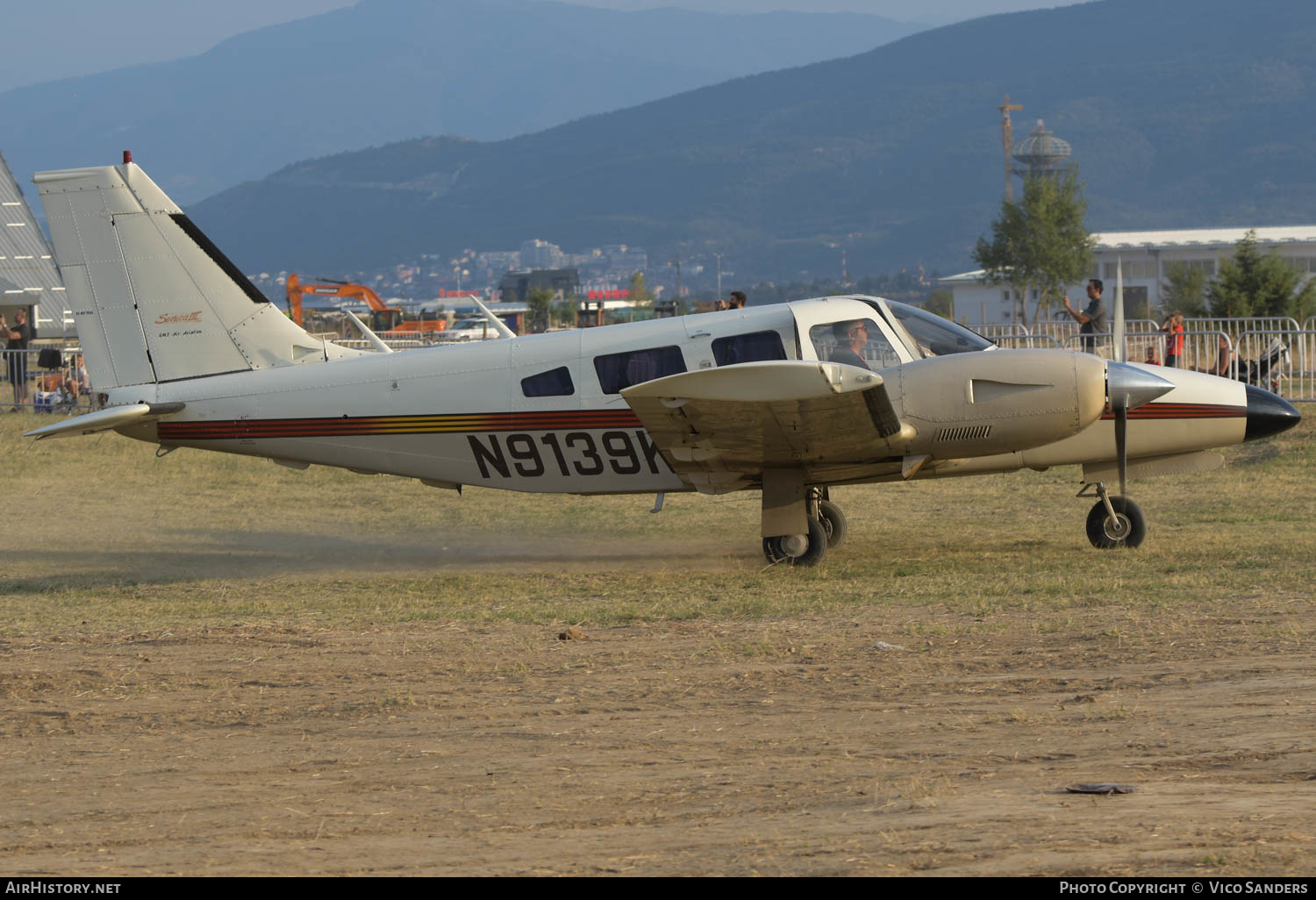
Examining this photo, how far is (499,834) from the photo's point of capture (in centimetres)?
570

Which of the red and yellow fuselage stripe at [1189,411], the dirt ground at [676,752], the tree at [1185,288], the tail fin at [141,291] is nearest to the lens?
the dirt ground at [676,752]

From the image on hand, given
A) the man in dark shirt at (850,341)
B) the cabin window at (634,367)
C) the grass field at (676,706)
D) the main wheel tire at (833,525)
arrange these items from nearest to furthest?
the grass field at (676,706), the man in dark shirt at (850,341), the cabin window at (634,367), the main wheel tire at (833,525)

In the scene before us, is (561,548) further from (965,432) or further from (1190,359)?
(1190,359)

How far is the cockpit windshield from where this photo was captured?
1307 cm

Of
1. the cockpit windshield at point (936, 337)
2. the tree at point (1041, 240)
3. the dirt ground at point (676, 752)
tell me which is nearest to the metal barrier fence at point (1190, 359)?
the cockpit windshield at point (936, 337)

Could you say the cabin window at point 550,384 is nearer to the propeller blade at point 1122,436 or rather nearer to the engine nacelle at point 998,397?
the engine nacelle at point 998,397

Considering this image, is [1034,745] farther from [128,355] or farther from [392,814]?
[128,355]

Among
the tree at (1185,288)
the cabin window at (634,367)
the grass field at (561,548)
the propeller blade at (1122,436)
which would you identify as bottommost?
the grass field at (561,548)

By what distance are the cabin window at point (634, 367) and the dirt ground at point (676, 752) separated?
11.8ft

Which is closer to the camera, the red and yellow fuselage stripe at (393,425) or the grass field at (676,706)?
the grass field at (676,706)

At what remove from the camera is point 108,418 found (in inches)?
529

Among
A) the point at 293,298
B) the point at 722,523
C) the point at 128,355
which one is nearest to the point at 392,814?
the point at 128,355

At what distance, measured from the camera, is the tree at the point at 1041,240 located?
106m

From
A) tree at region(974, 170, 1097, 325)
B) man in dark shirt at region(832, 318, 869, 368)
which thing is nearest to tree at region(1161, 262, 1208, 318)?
tree at region(974, 170, 1097, 325)
